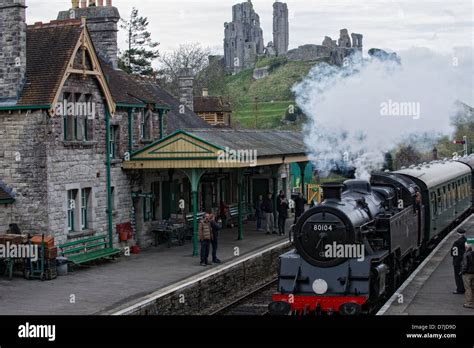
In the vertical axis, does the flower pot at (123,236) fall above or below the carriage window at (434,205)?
below

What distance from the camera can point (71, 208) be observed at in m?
23.2

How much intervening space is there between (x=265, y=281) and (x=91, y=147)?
6707 mm

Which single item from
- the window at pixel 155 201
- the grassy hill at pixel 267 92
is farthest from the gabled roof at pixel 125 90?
the grassy hill at pixel 267 92

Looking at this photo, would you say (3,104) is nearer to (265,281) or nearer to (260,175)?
(265,281)

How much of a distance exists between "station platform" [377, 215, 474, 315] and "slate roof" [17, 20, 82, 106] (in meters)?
10.6

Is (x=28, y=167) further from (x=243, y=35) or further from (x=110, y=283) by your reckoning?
(x=243, y=35)

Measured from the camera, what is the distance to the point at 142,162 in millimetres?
25578

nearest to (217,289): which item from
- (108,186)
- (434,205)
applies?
(108,186)

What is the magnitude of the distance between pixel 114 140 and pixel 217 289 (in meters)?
7.14

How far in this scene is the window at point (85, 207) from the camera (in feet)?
78.1

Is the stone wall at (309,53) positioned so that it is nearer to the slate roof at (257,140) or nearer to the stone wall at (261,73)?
the stone wall at (261,73)

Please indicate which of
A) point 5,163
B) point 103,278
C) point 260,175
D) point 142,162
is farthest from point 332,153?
point 260,175

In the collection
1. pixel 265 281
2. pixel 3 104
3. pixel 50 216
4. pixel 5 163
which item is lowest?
pixel 265 281

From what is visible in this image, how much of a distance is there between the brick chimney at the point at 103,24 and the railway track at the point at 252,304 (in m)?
10.9
